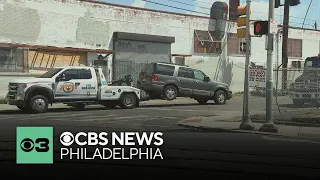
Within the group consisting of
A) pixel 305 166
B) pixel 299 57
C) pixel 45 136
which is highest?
pixel 299 57

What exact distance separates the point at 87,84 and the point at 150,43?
11781 mm

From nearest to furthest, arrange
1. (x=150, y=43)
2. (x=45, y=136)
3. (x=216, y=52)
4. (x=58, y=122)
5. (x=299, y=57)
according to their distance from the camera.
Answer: (x=45, y=136), (x=58, y=122), (x=150, y=43), (x=216, y=52), (x=299, y=57)

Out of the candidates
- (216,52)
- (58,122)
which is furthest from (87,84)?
(216,52)

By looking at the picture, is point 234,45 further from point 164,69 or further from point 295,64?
point 164,69

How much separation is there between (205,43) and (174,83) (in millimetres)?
11950

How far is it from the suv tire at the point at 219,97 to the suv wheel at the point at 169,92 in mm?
2580

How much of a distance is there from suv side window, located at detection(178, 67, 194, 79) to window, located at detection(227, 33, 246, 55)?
12.8 metres

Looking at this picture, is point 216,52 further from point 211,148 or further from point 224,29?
point 211,148

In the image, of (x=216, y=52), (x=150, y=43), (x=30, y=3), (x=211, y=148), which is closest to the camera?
(x=211, y=148)

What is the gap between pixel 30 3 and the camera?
24.6m

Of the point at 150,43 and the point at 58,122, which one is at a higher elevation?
the point at 150,43

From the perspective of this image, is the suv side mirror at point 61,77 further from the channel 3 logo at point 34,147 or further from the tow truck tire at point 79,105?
the channel 3 logo at point 34,147

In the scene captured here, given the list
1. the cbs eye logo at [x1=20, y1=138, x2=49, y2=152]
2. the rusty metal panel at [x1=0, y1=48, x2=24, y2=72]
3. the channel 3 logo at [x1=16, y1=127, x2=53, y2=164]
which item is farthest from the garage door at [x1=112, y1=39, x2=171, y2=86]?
the cbs eye logo at [x1=20, y1=138, x2=49, y2=152]

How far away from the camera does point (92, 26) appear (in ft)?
88.6
